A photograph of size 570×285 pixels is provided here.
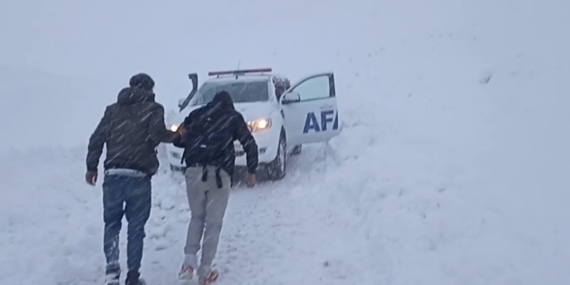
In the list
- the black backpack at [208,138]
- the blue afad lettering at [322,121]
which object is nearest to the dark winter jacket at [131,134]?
the black backpack at [208,138]

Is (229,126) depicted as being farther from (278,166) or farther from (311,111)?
(311,111)

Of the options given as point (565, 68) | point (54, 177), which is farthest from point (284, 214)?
point (565, 68)

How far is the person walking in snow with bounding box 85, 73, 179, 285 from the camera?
5.09 metres

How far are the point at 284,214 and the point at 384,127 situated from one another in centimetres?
313

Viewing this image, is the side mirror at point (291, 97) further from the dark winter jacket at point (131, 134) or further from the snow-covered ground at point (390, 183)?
the dark winter jacket at point (131, 134)

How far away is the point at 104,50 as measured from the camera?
33.2m

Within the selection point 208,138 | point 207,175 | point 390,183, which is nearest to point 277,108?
point 390,183

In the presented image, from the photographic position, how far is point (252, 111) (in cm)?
938

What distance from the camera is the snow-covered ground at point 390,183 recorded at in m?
5.45

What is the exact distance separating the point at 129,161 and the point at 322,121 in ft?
18.7

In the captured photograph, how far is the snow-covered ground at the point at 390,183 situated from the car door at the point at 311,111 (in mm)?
353

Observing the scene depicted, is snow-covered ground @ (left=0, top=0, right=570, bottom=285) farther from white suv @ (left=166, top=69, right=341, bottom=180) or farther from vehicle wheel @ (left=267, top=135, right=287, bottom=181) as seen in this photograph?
white suv @ (left=166, top=69, right=341, bottom=180)

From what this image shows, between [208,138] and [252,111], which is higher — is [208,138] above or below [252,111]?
above

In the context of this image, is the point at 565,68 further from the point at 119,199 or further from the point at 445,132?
the point at 119,199
